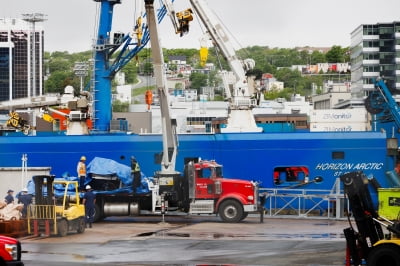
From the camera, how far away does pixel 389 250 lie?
2141 centimetres

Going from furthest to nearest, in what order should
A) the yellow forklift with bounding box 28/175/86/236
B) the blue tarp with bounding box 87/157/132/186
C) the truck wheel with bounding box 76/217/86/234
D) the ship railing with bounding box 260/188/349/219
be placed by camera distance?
the ship railing with bounding box 260/188/349/219 → the blue tarp with bounding box 87/157/132/186 → the truck wheel with bounding box 76/217/86/234 → the yellow forklift with bounding box 28/175/86/236

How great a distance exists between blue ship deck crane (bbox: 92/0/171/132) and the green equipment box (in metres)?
34.5

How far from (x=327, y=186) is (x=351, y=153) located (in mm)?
2079

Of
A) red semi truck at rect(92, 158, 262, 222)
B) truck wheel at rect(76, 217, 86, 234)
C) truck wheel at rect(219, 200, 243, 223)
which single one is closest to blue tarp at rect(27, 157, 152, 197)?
red semi truck at rect(92, 158, 262, 222)

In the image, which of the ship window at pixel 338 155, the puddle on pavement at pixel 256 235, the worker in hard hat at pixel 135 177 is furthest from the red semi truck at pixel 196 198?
the ship window at pixel 338 155

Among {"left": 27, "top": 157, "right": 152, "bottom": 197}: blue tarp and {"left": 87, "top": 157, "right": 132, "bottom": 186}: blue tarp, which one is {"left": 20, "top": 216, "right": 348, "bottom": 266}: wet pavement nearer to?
{"left": 27, "top": 157, "right": 152, "bottom": 197}: blue tarp

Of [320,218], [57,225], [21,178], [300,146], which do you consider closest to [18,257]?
[57,225]

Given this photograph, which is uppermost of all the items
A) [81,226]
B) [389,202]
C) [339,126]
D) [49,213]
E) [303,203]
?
[339,126]

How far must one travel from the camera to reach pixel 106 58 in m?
63.0

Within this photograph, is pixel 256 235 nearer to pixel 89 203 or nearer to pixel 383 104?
pixel 89 203

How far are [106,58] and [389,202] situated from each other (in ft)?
121

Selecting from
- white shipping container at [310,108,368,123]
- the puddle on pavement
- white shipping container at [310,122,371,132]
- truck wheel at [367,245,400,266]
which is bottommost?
the puddle on pavement

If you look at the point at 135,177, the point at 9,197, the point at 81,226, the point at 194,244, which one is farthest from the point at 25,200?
the point at 135,177

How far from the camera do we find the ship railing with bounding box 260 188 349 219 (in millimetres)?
44812
